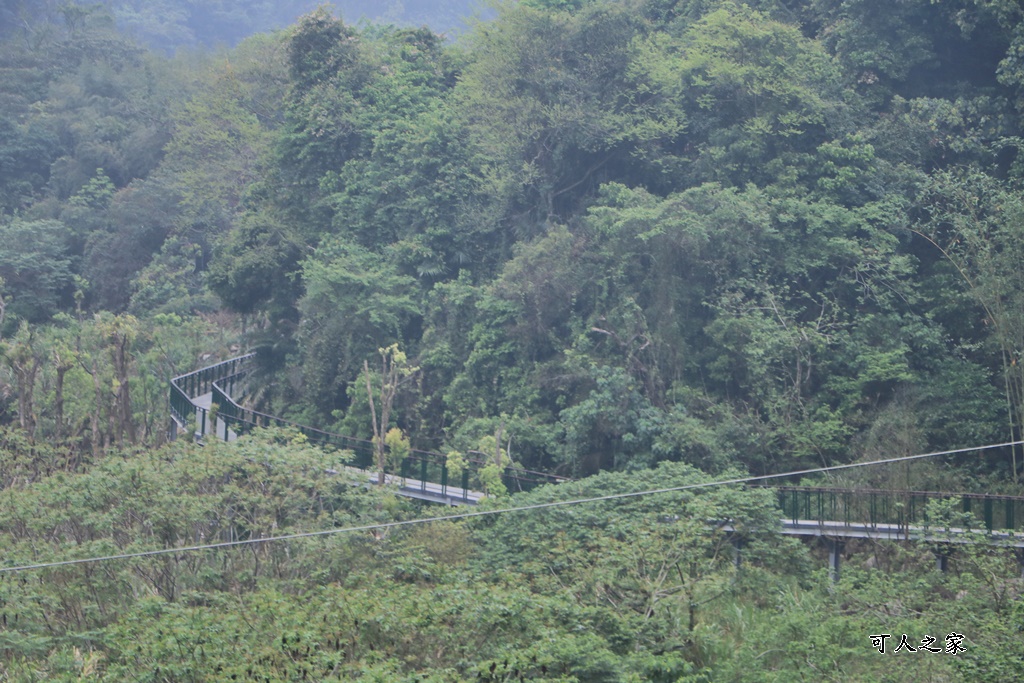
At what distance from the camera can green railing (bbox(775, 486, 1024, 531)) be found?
624 inches

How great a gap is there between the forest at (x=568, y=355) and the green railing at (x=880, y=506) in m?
0.54

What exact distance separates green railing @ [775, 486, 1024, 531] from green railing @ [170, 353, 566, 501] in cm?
400

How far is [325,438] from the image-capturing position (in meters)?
22.7

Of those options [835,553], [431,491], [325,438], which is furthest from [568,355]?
[835,553]

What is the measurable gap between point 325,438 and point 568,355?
5.58 metres

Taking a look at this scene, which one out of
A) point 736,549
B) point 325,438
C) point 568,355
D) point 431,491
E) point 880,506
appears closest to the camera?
point 736,549

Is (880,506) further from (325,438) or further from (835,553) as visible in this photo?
(325,438)

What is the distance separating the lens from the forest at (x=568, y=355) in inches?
444

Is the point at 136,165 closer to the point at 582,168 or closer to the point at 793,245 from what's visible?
the point at 582,168

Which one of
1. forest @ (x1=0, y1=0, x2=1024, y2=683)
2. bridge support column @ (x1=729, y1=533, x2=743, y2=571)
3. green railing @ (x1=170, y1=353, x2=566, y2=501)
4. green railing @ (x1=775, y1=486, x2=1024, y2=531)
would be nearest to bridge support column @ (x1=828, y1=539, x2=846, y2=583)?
green railing @ (x1=775, y1=486, x2=1024, y2=531)

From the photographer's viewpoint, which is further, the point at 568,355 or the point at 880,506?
the point at 568,355

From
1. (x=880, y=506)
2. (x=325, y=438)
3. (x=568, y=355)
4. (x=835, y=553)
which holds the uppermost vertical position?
(x=568, y=355)

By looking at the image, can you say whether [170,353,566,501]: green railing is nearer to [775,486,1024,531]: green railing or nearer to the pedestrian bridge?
the pedestrian bridge

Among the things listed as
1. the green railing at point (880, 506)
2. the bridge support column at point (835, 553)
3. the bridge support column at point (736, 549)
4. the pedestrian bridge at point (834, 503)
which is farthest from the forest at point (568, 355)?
the bridge support column at point (835, 553)
